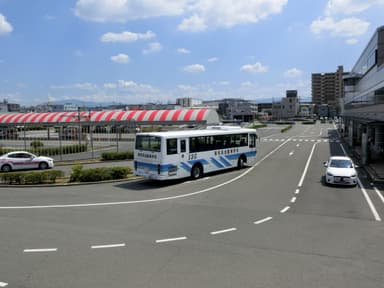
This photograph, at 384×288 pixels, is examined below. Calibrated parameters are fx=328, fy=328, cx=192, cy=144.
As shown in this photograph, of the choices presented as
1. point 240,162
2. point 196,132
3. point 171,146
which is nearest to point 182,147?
point 171,146

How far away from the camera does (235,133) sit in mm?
22281

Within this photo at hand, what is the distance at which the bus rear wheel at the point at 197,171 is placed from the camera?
18875mm

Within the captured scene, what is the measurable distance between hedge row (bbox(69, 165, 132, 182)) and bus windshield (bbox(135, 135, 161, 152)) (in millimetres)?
2137

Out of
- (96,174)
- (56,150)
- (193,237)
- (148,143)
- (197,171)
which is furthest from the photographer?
(56,150)

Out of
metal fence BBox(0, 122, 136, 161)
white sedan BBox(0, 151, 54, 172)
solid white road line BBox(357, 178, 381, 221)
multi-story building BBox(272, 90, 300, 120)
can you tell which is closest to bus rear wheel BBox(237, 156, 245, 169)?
solid white road line BBox(357, 178, 381, 221)

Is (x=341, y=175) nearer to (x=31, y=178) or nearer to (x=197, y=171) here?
(x=197, y=171)

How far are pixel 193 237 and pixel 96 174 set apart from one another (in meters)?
10.8

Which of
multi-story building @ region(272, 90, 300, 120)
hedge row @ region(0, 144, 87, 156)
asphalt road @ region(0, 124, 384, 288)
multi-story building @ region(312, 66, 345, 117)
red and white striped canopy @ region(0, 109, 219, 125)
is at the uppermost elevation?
multi-story building @ region(312, 66, 345, 117)

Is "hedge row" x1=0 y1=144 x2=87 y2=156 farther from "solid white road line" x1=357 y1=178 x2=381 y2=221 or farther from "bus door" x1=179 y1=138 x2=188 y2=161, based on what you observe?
"solid white road line" x1=357 y1=178 x2=381 y2=221

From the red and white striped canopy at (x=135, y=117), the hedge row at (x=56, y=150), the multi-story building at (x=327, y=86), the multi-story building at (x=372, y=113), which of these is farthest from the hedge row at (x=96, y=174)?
the multi-story building at (x=327, y=86)

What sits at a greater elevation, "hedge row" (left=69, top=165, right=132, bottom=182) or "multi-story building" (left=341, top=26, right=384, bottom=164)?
"multi-story building" (left=341, top=26, right=384, bottom=164)

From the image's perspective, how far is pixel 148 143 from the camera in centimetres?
1748

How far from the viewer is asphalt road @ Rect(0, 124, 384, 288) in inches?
261

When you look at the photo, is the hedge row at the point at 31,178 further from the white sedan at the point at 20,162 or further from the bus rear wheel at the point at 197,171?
the bus rear wheel at the point at 197,171
